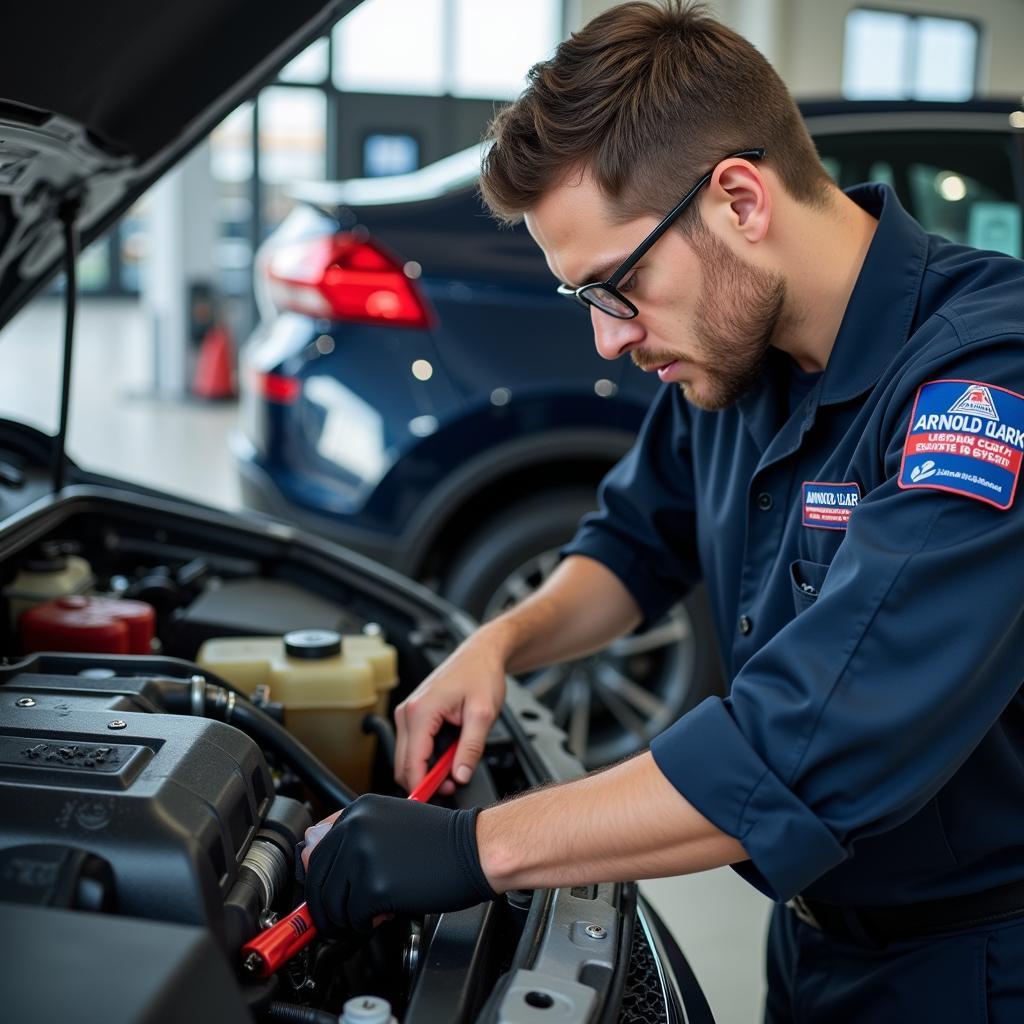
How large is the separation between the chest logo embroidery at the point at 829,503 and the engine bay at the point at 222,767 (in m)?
0.37

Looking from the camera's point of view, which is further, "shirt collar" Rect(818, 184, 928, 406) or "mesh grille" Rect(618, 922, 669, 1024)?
"shirt collar" Rect(818, 184, 928, 406)

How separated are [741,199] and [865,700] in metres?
0.47

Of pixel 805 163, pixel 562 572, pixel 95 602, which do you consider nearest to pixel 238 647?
pixel 95 602

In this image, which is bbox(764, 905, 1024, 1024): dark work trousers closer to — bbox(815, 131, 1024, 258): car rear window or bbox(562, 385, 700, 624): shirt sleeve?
bbox(562, 385, 700, 624): shirt sleeve

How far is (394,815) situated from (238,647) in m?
0.50

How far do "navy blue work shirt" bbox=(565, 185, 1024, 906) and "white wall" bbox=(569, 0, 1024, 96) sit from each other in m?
8.00

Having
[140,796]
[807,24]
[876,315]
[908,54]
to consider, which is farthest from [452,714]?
[908,54]

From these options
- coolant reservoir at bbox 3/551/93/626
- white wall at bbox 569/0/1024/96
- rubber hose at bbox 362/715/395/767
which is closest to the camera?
rubber hose at bbox 362/715/395/767

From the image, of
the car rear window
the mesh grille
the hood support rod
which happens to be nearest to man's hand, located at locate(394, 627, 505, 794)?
the mesh grille

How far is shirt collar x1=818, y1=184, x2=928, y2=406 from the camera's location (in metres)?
1.12

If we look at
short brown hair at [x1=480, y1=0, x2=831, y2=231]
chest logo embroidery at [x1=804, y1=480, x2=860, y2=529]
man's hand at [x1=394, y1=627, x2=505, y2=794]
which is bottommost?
man's hand at [x1=394, y1=627, x2=505, y2=794]

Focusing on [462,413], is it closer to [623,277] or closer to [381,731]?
[381,731]

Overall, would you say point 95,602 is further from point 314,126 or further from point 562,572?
point 314,126

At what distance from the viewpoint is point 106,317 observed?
475 inches
